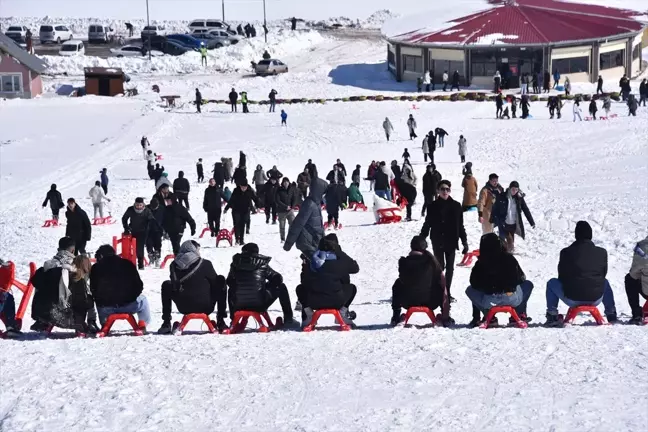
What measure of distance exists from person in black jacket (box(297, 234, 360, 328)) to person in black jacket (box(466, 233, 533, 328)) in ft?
4.12

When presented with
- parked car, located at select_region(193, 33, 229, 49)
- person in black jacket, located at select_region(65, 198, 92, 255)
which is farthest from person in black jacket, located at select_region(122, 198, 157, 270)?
parked car, located at select_region(193, 33, 229, 49)

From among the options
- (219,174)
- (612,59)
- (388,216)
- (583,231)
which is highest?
(612,59)

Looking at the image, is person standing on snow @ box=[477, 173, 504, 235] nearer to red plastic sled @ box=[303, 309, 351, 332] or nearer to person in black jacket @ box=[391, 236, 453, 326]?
person in black jacket @ box=[391, 236, 453, 326]

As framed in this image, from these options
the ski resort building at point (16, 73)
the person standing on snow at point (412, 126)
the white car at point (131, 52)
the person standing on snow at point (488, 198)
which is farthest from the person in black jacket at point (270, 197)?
the white car at point (131, 52)

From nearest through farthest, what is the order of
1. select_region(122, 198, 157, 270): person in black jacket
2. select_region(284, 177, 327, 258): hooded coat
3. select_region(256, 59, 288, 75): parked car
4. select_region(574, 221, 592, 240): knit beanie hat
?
select_region(574, 221, 592, 240): knit beanie hat → select_region(284, 177, 327, 258): hooded coat → select_region(122, 198, 157, 270): person in black jacket → select_region(256, 59, 288, 75): parked car

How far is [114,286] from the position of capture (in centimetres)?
1145

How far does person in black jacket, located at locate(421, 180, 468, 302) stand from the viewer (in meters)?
13.6

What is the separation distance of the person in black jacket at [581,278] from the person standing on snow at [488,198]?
511 centimetres

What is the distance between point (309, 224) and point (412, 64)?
41.6 meters

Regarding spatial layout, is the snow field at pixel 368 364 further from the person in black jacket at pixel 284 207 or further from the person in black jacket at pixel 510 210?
the person in black jacket at pixel 510 210

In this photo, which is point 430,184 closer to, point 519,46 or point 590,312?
point 590,312

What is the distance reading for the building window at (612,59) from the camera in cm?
5259

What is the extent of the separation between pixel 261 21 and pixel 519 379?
86432mm

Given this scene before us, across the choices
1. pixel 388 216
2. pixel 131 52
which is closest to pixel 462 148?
pixel 388 216
